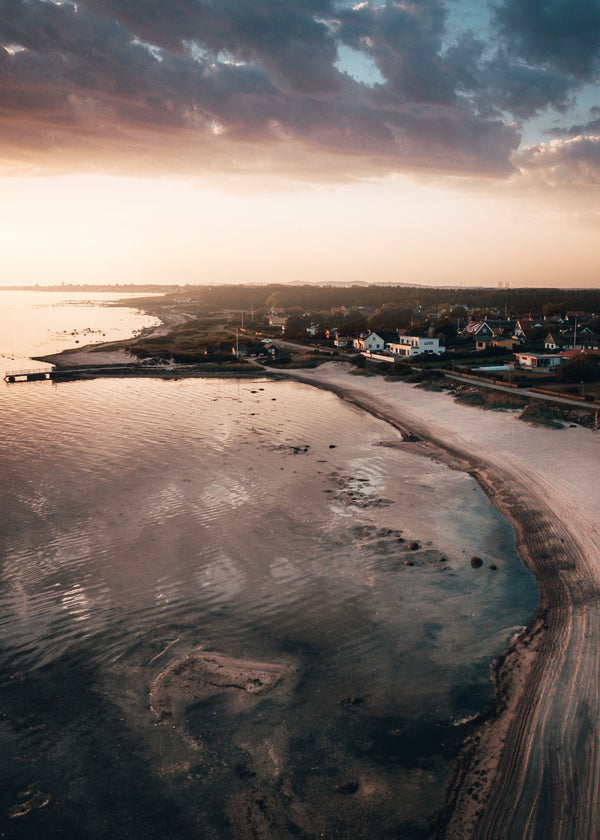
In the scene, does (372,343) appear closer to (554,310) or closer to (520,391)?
(520,391)

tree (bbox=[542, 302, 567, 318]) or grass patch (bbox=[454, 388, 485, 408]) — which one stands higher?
tree (bbox=[542, 302, 567, 318])

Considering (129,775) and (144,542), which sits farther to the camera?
(144,542)

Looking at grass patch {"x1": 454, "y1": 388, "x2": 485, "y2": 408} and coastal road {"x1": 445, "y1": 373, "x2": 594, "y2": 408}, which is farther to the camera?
grass patch {"x1": 454, "y1": 388, "x2": 485, "y2": 408}

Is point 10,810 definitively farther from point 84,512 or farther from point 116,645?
point 84,512

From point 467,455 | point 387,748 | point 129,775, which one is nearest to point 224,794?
point 129,775

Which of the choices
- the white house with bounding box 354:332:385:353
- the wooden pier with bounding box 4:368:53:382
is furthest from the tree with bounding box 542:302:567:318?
the wooden pier with bounding box 4:368:53:382

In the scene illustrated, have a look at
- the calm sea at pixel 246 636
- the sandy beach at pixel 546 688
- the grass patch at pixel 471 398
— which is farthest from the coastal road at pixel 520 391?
the calm sea at pixel 246 636

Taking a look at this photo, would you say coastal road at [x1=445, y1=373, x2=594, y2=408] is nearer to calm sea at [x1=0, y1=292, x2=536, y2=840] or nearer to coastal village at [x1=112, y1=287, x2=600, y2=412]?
coastal village at [x1=112, y1=287, x2=600, y2=412]
